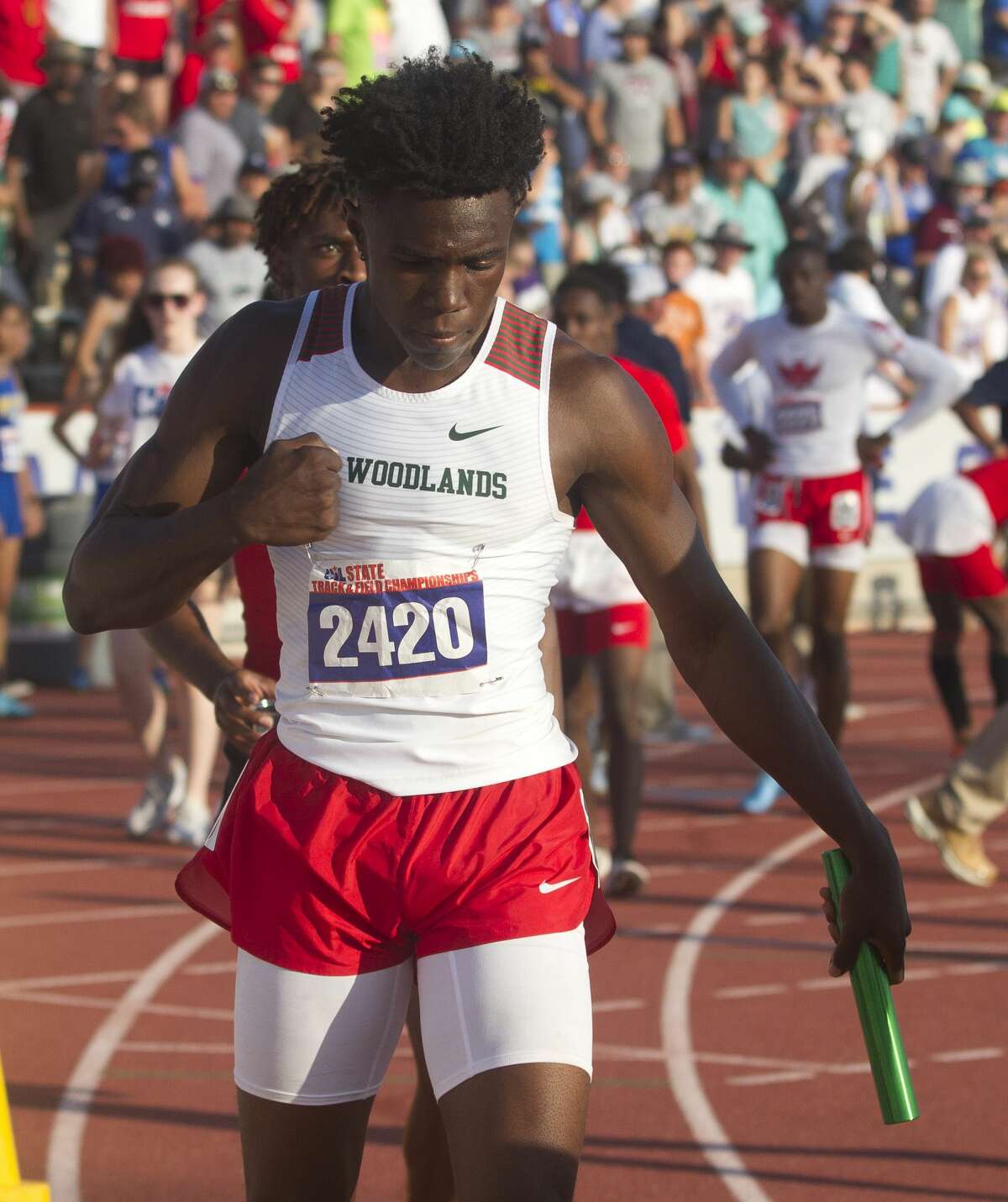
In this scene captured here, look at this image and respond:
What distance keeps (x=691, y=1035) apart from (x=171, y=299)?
4.45 m

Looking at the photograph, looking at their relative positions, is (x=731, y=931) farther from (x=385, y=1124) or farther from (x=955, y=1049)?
(x=385, y=1124)

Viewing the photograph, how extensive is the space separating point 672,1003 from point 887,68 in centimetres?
1647

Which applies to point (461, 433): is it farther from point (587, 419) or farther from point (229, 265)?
point (229, 265)

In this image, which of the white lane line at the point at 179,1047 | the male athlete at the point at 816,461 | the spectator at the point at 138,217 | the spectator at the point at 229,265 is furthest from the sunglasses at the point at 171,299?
the spectator at the point at 138,217

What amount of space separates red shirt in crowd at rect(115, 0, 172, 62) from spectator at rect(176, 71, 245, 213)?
79 centimetres

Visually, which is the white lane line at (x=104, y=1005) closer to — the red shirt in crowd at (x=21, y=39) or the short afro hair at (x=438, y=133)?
the short afro hair at (x=438, y=133)

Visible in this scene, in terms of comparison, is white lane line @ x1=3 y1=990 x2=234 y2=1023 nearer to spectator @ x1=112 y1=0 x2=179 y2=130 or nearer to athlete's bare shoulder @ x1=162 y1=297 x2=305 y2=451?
athlete's bare shoulder @ x1=162 y1=297 x2=305 y2=451

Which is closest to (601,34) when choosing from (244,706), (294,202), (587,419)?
(294,202)

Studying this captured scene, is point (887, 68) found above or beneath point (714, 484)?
above

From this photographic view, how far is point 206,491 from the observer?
118 inches

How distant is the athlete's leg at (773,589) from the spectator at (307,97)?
732 centimetres

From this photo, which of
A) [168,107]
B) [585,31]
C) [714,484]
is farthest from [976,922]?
[585,31]

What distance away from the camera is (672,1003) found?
6.46m

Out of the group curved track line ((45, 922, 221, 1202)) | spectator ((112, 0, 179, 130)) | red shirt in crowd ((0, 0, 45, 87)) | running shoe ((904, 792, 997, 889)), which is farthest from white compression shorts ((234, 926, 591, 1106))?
spectator ((112, 0, 179, 130))
